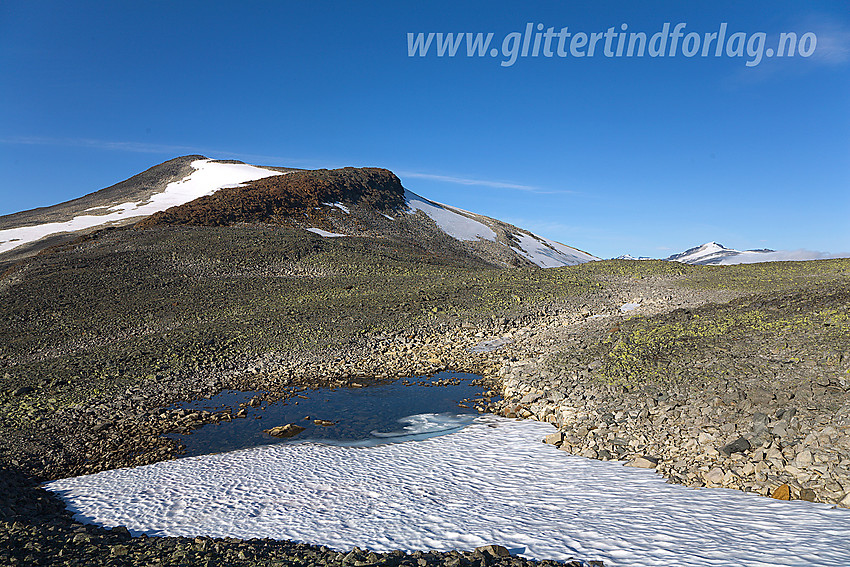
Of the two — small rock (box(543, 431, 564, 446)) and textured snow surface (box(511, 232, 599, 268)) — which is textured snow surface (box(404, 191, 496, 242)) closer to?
textured snow surface (box(511, 232, 599, 268))

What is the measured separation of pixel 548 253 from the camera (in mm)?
82938

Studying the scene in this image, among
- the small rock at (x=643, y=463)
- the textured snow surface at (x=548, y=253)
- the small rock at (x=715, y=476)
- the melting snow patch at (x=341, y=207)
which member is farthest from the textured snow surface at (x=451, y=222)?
the small rock at (x=715, y=476)

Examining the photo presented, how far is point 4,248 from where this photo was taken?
164 ft

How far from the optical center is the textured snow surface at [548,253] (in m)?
76.1

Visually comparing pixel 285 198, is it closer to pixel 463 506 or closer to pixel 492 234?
pixel 492 234

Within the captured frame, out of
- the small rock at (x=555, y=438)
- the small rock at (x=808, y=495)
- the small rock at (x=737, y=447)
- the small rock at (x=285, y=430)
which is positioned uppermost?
the small rock at (x=737, y=447)

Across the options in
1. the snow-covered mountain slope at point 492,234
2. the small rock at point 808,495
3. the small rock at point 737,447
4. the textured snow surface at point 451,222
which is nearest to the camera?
the small rock at point 808,495

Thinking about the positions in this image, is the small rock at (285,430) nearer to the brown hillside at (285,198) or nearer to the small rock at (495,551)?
the small rock at (495,551)

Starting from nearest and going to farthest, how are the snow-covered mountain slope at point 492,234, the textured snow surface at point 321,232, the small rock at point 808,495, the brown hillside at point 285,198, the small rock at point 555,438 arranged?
1. the small rock at point 808,495
2. the small rock at point 555,438
3. the brown hillside at point 285,198
4. the textured snow surface at point 321,232
5. the snow-covered mountain slope at point 492,234

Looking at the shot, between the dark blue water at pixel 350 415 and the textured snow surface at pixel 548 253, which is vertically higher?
the textured snow surface at pixel 548 253

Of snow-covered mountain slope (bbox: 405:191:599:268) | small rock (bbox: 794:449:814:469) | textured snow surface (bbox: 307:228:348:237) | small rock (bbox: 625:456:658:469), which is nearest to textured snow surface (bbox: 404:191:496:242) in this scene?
snow-covered mountain slope (bbox: 405:191:599:268)

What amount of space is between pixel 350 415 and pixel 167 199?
61.6 metres

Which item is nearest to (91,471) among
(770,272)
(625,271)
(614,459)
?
(614,459)

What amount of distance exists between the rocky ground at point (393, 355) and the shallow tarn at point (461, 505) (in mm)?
864
